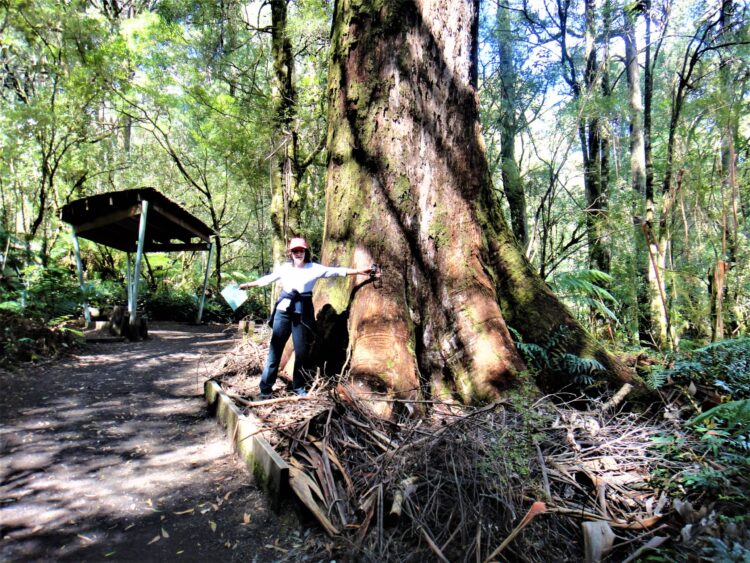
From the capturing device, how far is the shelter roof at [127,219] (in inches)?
411

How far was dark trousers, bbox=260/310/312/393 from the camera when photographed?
435cm

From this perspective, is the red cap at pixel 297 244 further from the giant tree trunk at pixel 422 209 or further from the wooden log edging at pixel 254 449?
the wooden log edging at pixel 254 449

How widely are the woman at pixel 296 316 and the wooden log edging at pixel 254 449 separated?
16.8 inches

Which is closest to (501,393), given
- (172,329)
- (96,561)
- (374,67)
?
(96,561)

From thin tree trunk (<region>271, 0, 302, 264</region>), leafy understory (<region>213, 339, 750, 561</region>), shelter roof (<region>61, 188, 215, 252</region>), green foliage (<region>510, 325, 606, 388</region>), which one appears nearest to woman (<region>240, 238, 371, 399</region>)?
leafy understory (<region>213, 339, 750, 561</region>)

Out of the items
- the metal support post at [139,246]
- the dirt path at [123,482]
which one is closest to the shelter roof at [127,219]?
the metal support post at [139,246]

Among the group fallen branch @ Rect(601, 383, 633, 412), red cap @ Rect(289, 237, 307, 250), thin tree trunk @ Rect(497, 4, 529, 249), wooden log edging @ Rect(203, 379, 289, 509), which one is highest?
thin tree trunk @ Rect(497, 4, 529, 249)

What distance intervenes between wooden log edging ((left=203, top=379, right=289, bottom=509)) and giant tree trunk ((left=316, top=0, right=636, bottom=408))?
1.00m

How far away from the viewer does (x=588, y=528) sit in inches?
80.7

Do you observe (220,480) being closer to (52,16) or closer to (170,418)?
(170,418)

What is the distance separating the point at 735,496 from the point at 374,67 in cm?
455

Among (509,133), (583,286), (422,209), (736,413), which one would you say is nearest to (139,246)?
(422,209)

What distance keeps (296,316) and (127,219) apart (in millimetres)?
9472

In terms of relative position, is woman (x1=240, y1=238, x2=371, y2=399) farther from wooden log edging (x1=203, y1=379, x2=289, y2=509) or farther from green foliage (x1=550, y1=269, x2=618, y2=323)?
green foliage (x1=550, y1=269, x2=618, y2=323)
